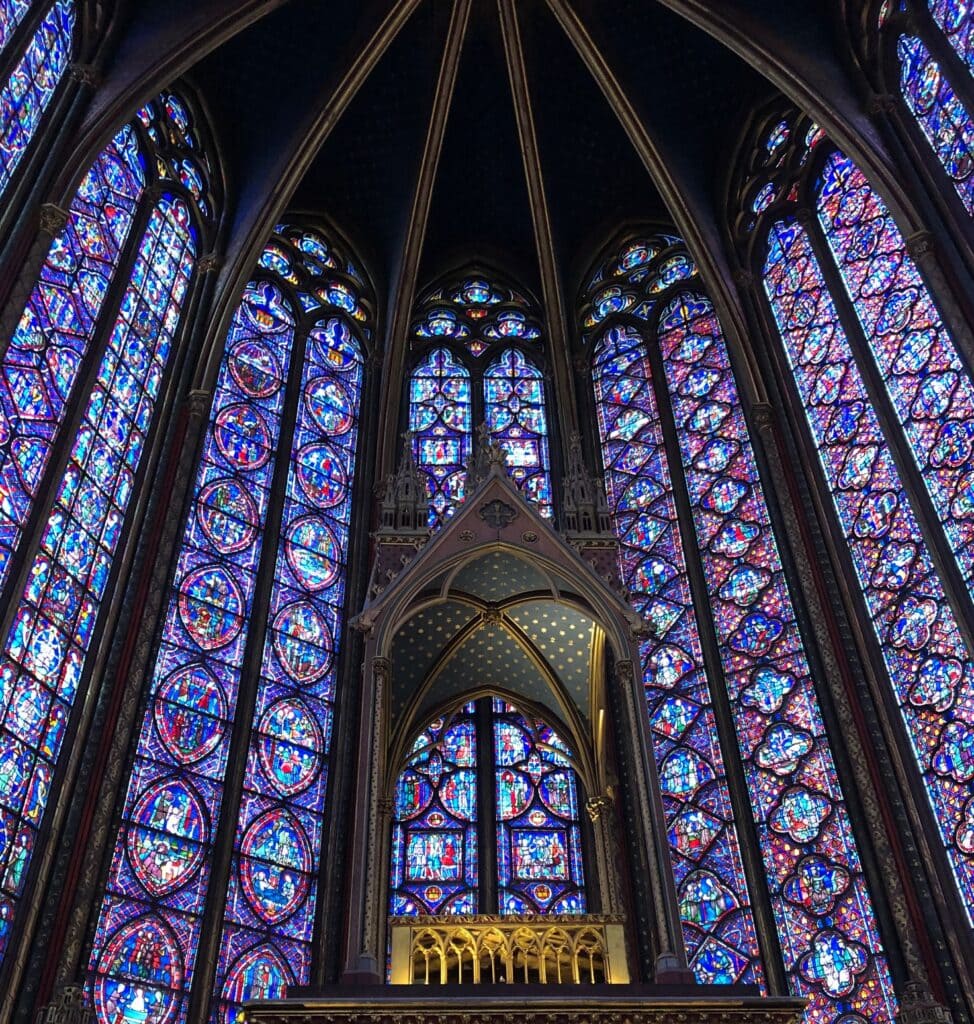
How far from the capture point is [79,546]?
10789mm

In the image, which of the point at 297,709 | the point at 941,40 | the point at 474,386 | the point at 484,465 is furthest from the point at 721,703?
the point at 941,40

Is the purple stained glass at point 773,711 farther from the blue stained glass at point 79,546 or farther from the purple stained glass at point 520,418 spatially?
the blue stained glass at point 79,546

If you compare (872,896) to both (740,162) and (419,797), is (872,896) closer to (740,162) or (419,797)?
(419,797)

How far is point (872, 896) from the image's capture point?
32.9 feet

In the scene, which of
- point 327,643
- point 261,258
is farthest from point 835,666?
point 261,258

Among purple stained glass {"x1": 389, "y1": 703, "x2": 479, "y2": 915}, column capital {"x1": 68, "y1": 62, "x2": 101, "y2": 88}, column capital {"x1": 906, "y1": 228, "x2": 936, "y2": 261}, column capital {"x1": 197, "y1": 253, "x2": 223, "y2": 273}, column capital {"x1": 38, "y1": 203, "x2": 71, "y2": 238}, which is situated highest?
column capital {"x1": 197, "y1": 253, "x2": 223, "y2": 273}

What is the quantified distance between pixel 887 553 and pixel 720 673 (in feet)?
6.53

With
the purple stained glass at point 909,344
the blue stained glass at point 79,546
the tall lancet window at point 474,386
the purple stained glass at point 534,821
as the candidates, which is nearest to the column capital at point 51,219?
the blue stained glass at point 79,546

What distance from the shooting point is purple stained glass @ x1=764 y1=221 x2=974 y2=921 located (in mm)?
10016

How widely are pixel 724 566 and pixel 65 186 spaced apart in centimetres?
745

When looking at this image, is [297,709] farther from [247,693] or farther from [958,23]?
[958,23]

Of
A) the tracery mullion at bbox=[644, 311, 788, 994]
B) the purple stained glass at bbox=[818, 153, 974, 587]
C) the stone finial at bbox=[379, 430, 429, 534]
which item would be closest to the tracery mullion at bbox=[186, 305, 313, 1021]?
the stone finial at bbox=[379, 430, 429, 534]

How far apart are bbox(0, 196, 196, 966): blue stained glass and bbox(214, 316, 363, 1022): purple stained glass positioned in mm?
1861

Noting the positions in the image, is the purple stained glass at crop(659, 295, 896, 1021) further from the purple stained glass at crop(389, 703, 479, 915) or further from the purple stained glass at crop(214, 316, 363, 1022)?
the purple stained glass at crop(214, 316, 363, 1022)
